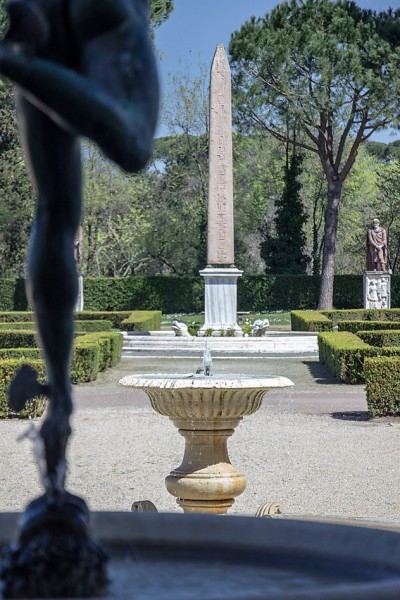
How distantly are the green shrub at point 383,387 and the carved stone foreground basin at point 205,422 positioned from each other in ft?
17.6

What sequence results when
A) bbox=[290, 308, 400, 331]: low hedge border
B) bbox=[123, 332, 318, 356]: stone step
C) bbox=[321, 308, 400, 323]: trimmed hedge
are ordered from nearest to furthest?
bbox=[123, 332, 318, 356]: stone step < bbox=[290, 308, 400, 331]: low hedge border < bbox=[321, 308, 400, 323]: trimmed hedge

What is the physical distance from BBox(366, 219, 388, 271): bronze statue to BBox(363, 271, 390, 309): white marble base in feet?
1.31

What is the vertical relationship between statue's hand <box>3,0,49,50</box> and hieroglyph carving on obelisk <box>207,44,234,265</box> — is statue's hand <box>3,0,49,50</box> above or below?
below

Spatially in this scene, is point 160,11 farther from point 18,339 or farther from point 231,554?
point 231,554

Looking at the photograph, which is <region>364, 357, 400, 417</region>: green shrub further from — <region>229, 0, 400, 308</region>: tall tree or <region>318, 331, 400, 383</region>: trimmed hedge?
<region>229, 0, 400, 308</region>: tall tree

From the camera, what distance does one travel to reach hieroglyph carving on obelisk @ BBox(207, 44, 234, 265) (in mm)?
22328

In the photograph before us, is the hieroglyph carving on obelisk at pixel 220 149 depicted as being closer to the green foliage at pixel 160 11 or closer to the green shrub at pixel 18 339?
the green shrub at pixel 18 339

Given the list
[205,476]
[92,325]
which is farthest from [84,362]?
[205,476]

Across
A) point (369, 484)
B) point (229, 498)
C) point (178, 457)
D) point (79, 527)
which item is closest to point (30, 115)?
point (79, 527)

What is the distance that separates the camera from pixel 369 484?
7.19 metres

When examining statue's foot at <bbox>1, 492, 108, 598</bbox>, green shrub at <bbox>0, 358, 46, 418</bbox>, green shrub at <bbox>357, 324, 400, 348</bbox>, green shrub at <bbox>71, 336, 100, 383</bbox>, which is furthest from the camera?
green shrub at <bbox>357, 324, 400, 348</bbox>

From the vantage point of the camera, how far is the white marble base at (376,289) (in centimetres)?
3117

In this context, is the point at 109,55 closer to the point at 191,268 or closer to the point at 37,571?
the point at 37,571

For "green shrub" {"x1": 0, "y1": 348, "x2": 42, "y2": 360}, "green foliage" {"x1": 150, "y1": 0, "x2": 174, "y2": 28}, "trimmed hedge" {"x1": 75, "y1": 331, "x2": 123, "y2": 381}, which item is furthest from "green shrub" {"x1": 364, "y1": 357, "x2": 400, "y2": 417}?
"green foliage" {"x1": 150, "y1": 0, "x2": 174, "y2": 28}
